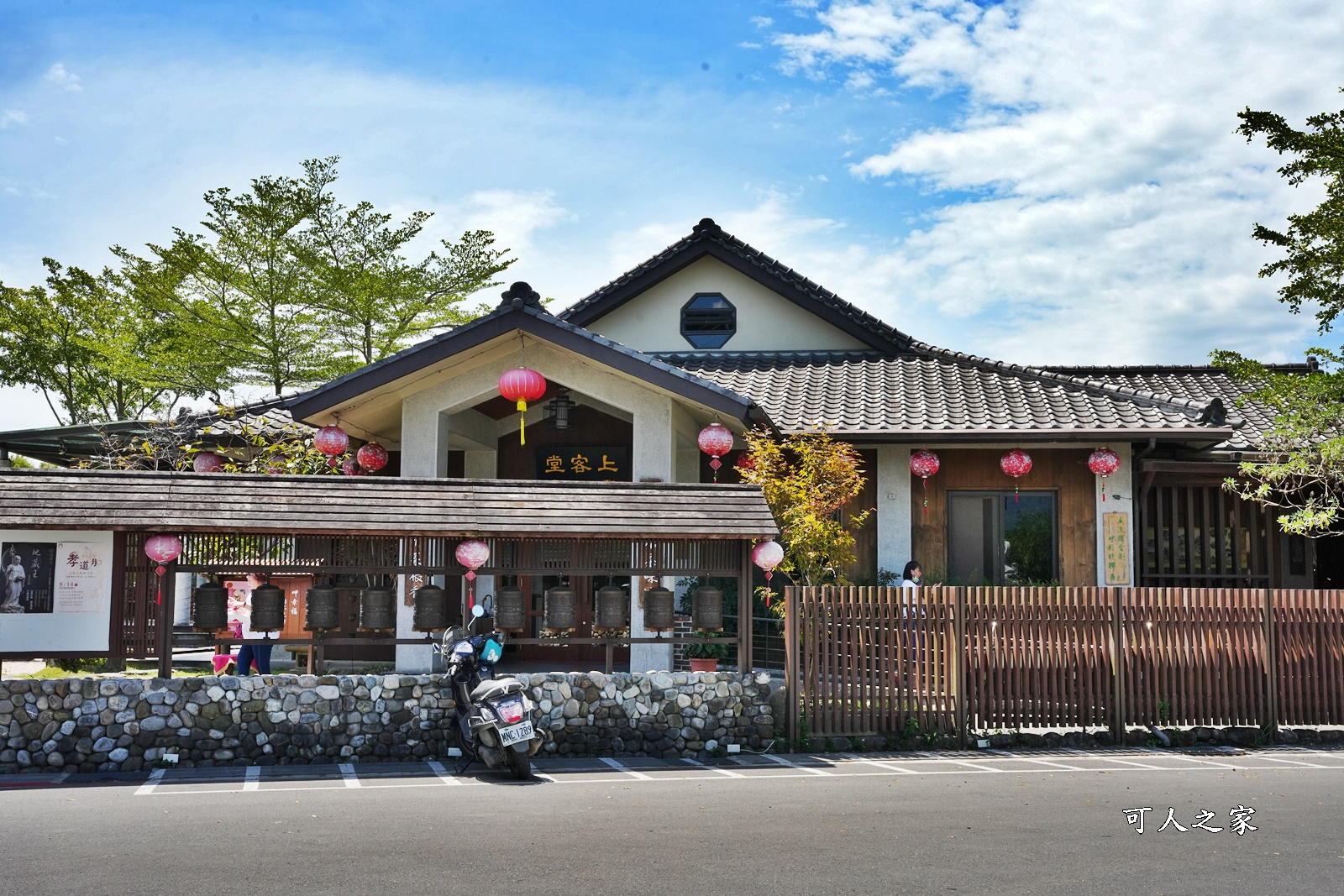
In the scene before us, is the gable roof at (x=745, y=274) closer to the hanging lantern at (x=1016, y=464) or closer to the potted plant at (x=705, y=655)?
the hanging lantern at (x=1016, y=464)

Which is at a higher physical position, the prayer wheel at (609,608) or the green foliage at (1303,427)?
the green foliage at (1303,427)

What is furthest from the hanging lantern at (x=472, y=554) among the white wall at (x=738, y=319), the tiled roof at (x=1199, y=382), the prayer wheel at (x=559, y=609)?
the tiled roof at (x=1199, y=382)

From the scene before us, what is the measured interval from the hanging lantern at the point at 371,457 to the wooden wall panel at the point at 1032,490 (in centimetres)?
771

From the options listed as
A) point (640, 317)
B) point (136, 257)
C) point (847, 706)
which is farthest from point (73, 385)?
point (847, 706)

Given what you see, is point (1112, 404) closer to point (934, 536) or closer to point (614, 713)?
point (934, 536)

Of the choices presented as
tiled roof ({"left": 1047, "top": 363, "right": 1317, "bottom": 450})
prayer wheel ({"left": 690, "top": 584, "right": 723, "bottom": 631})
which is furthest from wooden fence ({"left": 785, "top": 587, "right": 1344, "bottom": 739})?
tiled roof ({"left": 1047, "top": 363, "right": 1317, "bottom": 450})

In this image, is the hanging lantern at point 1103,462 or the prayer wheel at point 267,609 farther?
the hanging lantern at point 1103,462

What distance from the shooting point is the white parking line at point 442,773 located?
30.4 ft

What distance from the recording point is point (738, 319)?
1881 centimetres

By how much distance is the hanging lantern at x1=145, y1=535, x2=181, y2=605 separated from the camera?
10258mm

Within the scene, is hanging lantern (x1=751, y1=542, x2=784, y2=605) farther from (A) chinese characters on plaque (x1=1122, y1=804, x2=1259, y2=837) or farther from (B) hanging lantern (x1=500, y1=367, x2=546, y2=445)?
(A) chinese characters on plaque (x1=1122, y1=804, x2=1259, y2=837)

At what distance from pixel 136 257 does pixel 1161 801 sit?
25.0m

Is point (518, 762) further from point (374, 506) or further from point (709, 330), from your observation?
point (709, 330)

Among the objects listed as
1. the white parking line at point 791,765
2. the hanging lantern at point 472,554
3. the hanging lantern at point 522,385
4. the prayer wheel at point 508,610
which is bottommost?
the white parking line at point 791,765
